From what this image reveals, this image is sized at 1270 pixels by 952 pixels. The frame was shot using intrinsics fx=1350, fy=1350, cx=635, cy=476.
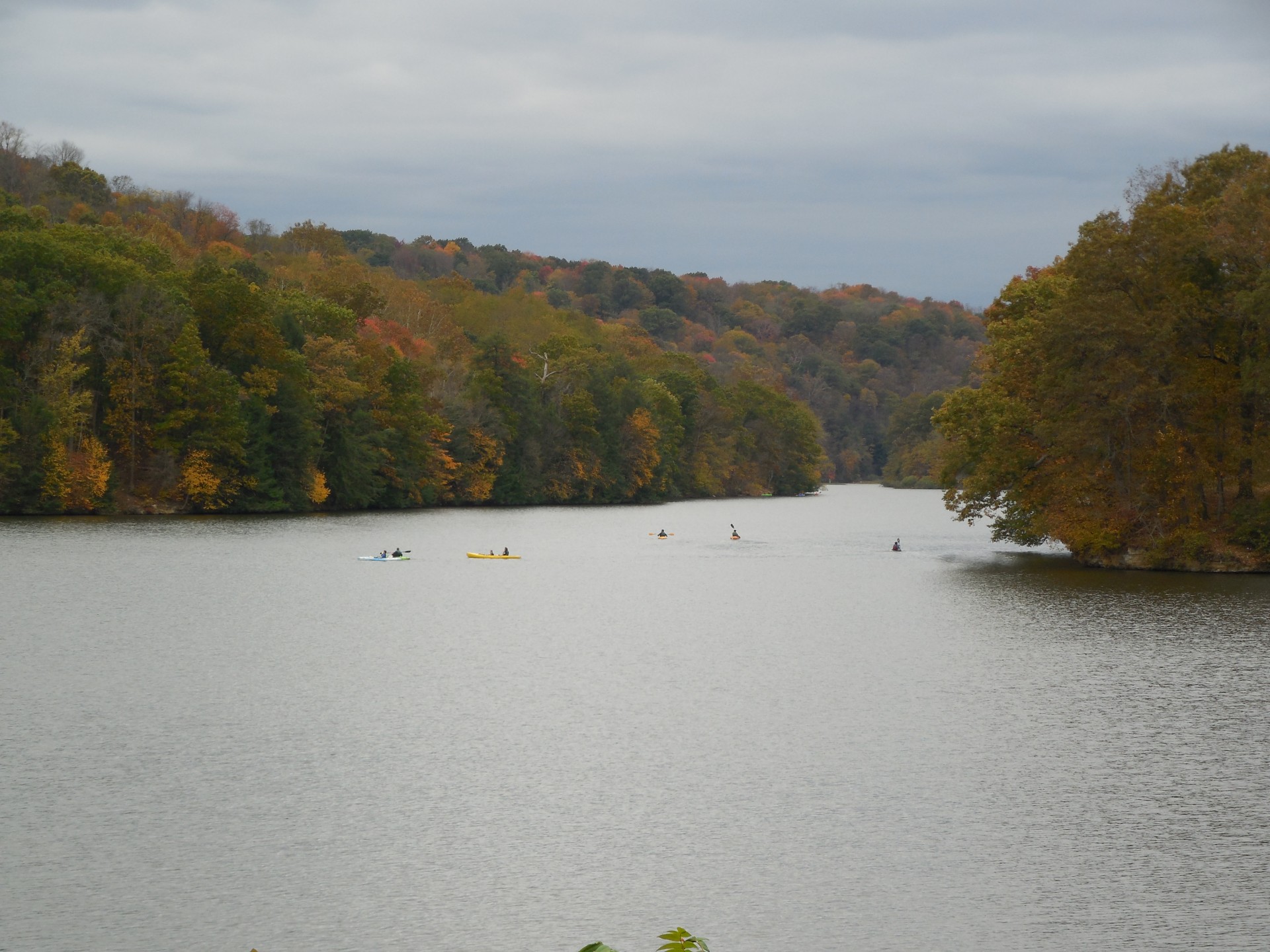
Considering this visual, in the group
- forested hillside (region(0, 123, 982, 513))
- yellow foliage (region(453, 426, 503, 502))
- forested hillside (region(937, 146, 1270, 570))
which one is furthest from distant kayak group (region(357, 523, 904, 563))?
yellow foliage (region(453, 426, 503, 502))

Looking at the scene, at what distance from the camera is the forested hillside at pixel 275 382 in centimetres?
7856

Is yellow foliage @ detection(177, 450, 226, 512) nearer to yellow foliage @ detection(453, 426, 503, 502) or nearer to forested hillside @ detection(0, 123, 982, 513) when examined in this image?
forested hillside @ detection(0, 123, 982, 513)

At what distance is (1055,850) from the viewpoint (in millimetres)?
18641

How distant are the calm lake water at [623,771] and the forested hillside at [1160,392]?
9.42 metres

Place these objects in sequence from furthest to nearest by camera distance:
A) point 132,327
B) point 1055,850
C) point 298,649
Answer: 1. point 132,327
2. point 298,649
3. point 1055,850

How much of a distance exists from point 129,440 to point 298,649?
177 ft

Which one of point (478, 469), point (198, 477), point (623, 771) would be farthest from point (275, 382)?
point (623, 771)

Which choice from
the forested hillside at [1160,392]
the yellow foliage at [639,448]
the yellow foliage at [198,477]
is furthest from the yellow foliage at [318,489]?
the forested hillside at [1160,392]

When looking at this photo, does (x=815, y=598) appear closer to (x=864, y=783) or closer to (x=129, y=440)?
(x=864, y=783)

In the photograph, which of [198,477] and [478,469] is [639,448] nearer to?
[478,469]

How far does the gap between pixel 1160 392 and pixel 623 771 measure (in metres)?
39.5

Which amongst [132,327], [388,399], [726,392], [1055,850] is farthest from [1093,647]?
[726,392]

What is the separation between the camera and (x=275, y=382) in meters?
89.2

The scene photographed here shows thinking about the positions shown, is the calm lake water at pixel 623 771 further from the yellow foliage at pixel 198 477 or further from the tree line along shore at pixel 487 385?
the yellow foliage at pixel 198 477
